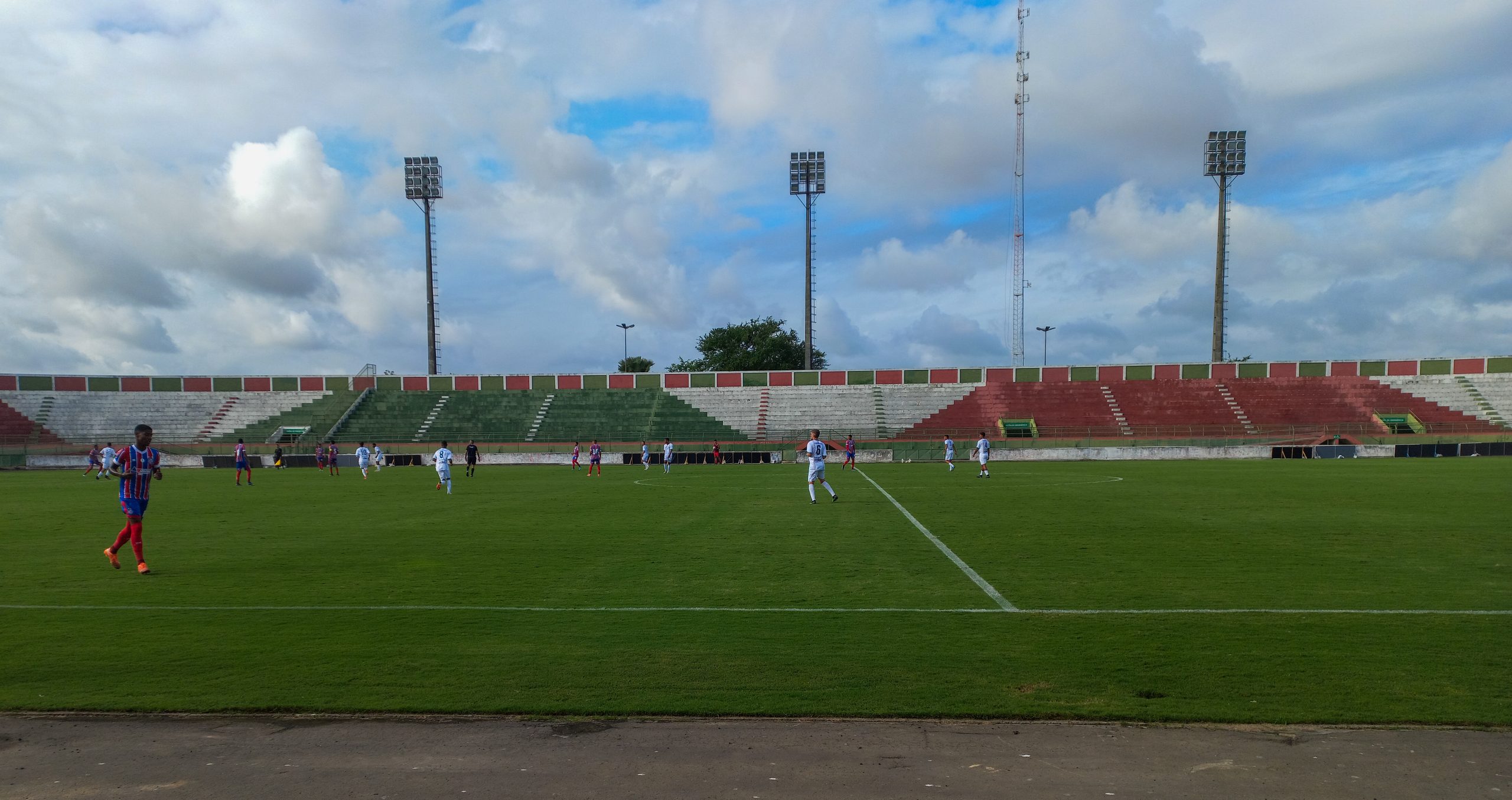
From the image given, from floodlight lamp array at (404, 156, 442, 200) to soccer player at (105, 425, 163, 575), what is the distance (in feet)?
201

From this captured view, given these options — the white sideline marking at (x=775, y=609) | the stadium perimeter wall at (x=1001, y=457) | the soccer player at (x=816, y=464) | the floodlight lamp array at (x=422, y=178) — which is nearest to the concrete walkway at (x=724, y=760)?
the white sideline marking at (x=775, y=609)

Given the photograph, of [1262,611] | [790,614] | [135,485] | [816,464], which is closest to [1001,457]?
[816,464]

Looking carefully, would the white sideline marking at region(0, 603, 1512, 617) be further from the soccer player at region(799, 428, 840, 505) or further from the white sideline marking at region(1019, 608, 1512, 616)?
the soccer player at region(799, 428, 840, 505)

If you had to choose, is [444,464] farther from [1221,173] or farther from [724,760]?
[1221,173]

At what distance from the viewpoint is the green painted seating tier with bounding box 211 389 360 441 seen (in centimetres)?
5675

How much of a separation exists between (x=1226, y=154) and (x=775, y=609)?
6599cm

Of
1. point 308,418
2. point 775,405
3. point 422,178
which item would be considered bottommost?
point 308,418

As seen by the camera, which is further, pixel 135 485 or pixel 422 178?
pixel 422 178

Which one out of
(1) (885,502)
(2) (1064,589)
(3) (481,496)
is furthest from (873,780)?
(3) (481,496)

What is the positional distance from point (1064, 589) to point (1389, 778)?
4.79m

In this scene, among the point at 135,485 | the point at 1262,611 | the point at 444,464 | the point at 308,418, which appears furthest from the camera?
the point at 308,418

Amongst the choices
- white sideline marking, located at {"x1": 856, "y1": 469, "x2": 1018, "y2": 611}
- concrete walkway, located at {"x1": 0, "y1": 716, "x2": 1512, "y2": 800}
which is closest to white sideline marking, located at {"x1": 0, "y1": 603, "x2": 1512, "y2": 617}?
white sideline marking, located at {"x1": 856, "y1": 469, "x2": 1018, "y2": 611}

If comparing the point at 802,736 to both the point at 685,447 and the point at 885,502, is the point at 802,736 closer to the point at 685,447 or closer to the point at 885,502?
the point at 885,502

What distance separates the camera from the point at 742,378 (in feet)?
208
